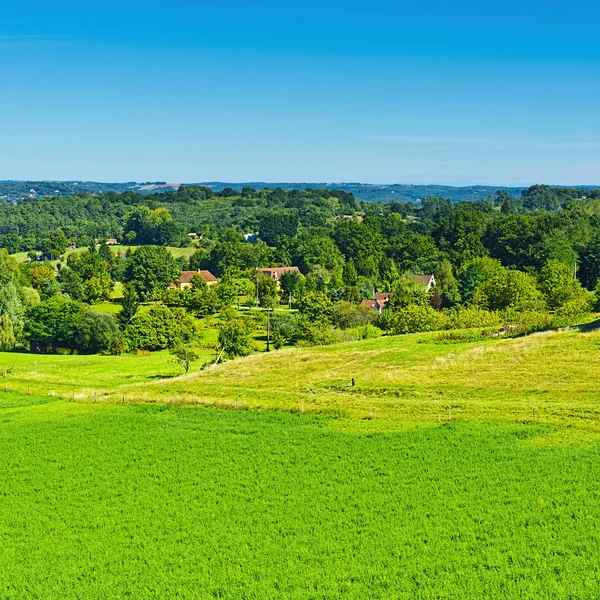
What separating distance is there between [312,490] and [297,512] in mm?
2052

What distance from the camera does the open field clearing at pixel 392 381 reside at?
3953 cm

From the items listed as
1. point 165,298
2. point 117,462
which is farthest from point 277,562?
point 165,298

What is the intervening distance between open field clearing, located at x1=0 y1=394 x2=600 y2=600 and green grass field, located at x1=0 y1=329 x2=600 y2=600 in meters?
0.08

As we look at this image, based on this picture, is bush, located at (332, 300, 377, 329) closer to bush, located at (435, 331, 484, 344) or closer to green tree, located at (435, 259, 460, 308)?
green tree, located at (435, 259, 460, 308)

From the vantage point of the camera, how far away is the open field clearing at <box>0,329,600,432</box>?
39531 millimetres

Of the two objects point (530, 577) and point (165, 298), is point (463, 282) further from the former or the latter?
point (530, 577)

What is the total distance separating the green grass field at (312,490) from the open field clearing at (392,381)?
293 millimetres

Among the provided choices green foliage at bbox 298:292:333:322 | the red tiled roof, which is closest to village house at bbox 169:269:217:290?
the red tiled roof

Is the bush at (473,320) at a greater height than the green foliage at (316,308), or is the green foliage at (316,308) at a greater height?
the bush at (473,320)

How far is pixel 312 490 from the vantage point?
92.0 ft

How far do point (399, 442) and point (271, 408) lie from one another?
995 centimetres

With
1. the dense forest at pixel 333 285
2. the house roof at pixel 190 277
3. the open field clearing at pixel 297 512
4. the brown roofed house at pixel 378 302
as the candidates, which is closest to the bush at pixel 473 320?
the dense forest at pixel 333 285

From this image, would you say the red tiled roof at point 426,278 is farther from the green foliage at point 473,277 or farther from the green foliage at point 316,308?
the green foliage at point 316,308

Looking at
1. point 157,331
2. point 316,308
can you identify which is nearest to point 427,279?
point 316,308
